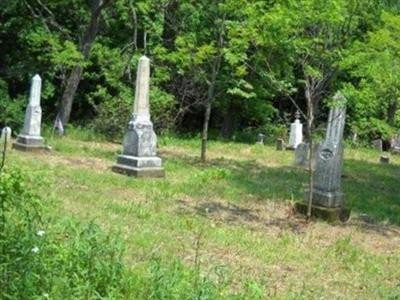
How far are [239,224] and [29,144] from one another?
7.40m

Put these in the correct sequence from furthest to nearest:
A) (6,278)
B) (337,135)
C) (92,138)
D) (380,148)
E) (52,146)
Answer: (380,148)
(92,138)
(52,146)
(337,135)
(6,278)

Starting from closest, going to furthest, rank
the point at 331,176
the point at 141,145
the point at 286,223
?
1. the point at 286,223
2. the point at 331,176
3. the point at 141,145

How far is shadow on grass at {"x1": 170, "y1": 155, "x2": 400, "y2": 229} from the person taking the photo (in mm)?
11109

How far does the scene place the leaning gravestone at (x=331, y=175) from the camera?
9.82 meters

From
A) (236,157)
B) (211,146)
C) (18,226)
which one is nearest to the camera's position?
(18,226)

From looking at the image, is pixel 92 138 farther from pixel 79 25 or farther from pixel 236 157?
pixel 79 25

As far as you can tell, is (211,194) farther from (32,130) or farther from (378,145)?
(378,145)

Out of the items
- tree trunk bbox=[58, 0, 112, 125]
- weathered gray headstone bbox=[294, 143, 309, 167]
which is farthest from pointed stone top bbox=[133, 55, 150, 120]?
tree trunk bbox=[58, 0, 112, 125]

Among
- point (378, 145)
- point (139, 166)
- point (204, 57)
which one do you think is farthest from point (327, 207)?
point (378, 145)

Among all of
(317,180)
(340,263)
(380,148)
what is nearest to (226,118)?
(380,148)

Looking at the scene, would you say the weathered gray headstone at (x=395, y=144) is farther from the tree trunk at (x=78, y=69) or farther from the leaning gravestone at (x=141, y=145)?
the leaning gravestone at (x=141, y=145)

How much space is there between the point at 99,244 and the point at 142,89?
849 cm

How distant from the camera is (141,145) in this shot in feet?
42.0

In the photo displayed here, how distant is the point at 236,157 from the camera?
18688 millimetres
